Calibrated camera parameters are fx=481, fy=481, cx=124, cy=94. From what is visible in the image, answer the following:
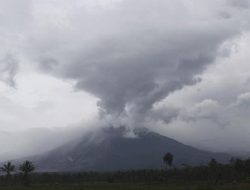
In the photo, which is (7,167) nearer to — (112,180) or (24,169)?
(24,169)

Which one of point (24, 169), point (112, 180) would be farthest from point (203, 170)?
point (24, 169)

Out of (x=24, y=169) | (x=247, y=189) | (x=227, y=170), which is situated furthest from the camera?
(x=227, y=170)

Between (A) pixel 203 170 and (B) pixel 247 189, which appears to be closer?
(B) pixel 247 189

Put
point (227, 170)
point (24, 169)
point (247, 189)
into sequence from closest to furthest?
1. point (247, 189)
2. point (24, 169)
3. point (227, 170)

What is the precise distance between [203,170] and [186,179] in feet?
23.3

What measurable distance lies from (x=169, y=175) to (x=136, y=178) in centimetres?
1514

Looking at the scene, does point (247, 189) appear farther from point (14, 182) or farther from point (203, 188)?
point (14, 182)

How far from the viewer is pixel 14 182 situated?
193 metres

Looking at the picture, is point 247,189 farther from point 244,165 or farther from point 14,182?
point 14,182

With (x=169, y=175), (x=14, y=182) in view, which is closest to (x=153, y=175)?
(x=169, y=175)

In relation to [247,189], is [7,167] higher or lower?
higher

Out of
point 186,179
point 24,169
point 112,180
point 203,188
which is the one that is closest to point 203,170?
point 186,179

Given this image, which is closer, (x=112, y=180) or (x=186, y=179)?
(x=186, y=179)

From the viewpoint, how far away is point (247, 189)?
312ft
